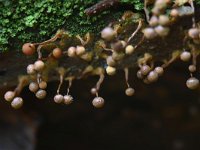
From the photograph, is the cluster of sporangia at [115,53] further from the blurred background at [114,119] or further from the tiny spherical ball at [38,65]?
the blurred background at [114,119]

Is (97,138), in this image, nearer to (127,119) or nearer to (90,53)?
(127,119)

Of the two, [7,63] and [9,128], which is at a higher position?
[7,63]

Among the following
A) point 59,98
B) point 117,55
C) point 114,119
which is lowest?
point 114,119

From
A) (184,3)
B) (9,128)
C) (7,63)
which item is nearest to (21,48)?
(7,63)

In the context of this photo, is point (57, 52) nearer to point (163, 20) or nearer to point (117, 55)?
point (117, 55)

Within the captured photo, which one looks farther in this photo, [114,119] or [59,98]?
[114,119]

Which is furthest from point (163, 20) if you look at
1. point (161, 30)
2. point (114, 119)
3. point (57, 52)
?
point (114, 119)

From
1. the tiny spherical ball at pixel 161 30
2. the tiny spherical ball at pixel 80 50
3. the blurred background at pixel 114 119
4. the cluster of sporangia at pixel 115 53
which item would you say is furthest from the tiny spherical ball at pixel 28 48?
the blurred background at pixel 114 119

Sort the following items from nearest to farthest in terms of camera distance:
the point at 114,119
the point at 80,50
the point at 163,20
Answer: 1. the point at 163,20
2. the point at 80,50
3. the point at 114,119

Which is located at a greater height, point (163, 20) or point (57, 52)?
point (163, 20)
